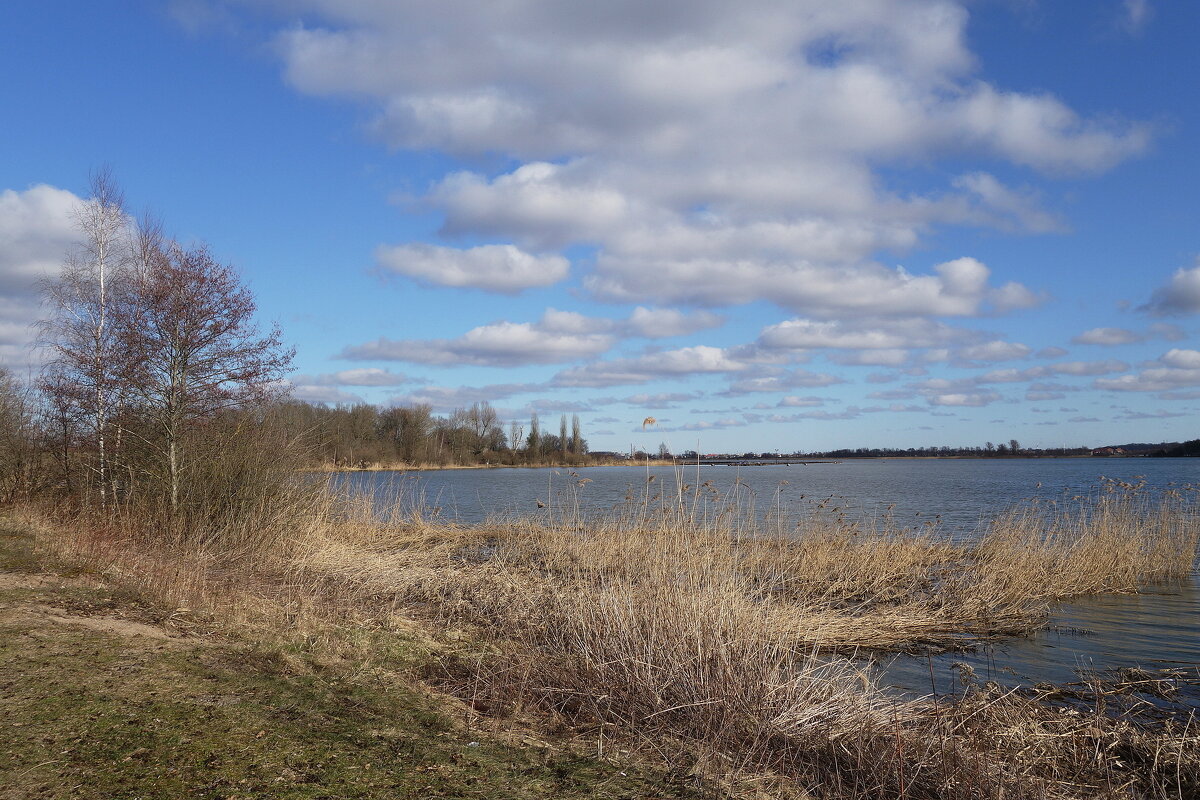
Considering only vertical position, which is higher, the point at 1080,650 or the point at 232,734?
the point at 232,734

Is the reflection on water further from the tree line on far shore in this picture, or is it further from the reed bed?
the tree line on far shore

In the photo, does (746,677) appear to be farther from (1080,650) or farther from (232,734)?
(1080,650)

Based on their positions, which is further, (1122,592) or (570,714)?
(1122,592)

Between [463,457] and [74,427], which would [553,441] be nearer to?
[463,457]

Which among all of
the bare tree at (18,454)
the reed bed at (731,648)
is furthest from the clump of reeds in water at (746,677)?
the bare tree at (18,454)

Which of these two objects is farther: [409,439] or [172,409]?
[409,439]

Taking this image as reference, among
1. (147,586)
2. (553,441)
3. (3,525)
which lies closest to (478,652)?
(147,586)

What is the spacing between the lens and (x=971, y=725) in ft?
15.6

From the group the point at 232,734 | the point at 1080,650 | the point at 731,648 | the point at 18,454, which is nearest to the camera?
the point at 232,734

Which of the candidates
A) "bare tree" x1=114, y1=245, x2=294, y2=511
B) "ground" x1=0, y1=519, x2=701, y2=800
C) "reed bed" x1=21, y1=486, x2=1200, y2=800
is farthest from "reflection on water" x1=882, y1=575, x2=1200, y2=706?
"bare tree" x1=114, y1=245, x2=294, y2=511

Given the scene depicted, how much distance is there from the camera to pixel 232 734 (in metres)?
3.72

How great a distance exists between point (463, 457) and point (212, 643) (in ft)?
190

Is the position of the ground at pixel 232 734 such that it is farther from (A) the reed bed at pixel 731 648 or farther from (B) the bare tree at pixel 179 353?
(B) the bare tree at pixel 179 353

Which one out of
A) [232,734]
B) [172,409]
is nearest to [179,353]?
[172,409]
